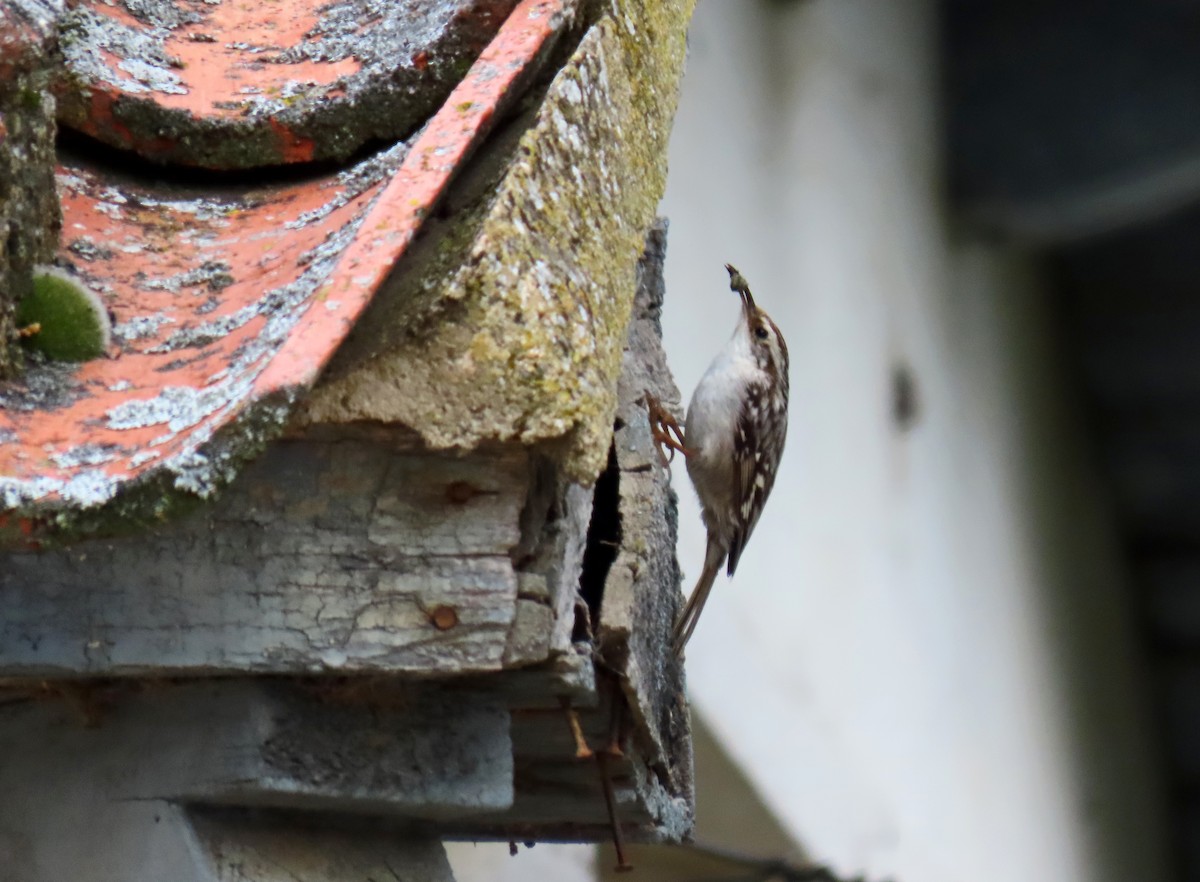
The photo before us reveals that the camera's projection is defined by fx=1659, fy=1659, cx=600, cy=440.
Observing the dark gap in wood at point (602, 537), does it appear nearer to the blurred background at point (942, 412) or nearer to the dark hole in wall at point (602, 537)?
the dark hole in wall at point (602, 537)

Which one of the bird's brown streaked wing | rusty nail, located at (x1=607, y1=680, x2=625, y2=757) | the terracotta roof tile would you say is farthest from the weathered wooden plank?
the bird's brown streaked wing

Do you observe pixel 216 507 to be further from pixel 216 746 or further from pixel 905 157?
pixel 905 157

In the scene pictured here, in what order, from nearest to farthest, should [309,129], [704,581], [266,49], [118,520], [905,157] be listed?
[118,520] → [309,129] → [266,49] → [704,581] → [905,157]

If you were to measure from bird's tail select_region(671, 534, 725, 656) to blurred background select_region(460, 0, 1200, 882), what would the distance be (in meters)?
0.28

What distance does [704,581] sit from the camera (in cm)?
352

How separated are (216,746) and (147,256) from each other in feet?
1.69

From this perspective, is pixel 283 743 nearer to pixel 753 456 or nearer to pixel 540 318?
pixel 540 318

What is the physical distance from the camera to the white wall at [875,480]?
448 centimetres

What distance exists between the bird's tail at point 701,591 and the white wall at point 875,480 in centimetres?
24

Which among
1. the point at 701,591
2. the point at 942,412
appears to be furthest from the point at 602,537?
the point at 942,412

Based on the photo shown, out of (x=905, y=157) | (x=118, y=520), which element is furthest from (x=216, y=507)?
(x=905, y=157)

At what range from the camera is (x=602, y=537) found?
6.52 ft

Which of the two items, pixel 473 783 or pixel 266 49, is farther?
pixel 266 49

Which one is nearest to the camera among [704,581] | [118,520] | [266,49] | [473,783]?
[118,520]
